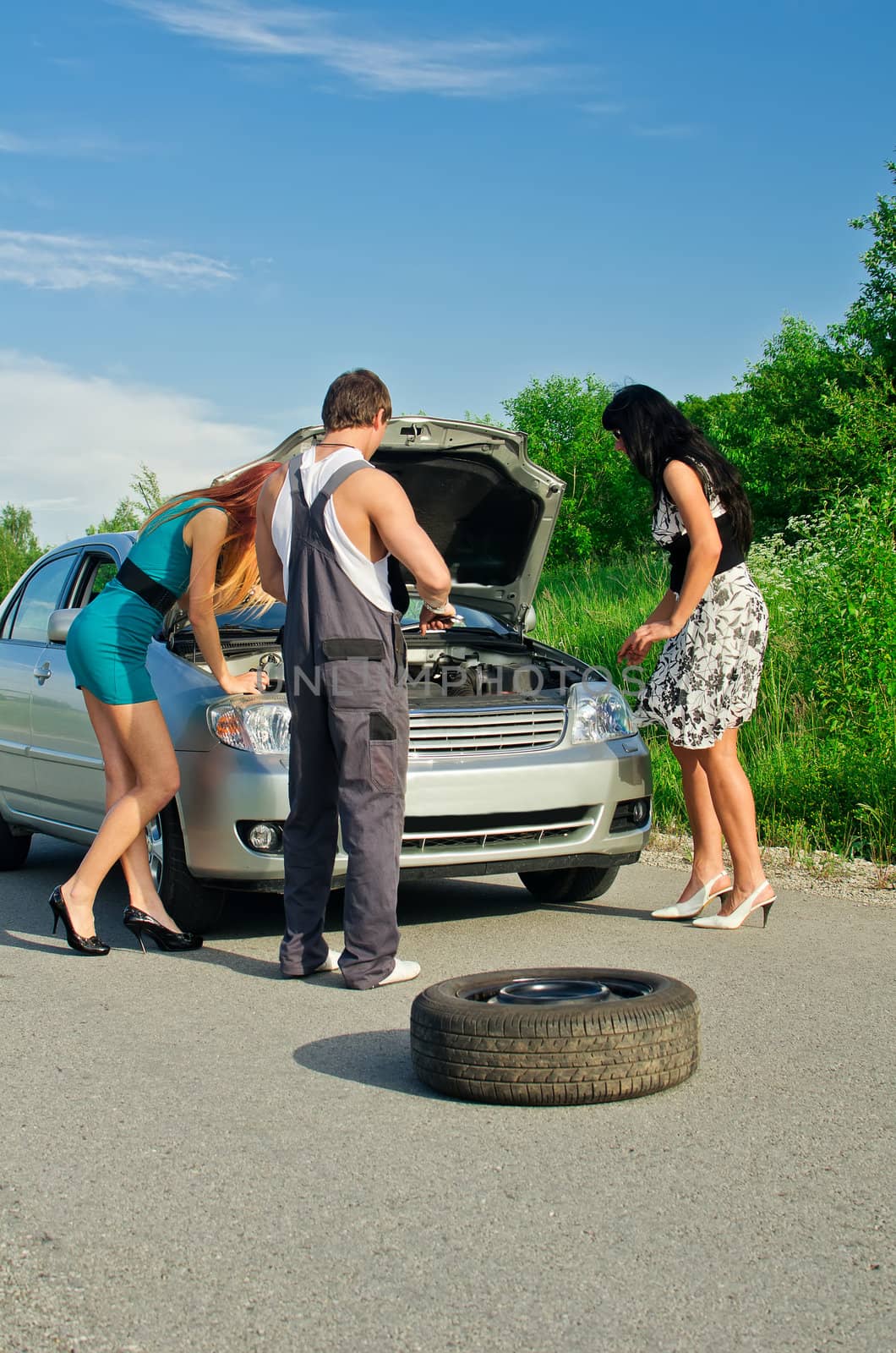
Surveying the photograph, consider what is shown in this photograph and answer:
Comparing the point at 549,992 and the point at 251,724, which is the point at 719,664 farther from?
the point at 549,992

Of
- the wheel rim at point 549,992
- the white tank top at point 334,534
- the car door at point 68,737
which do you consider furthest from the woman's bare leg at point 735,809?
the car door at point 68,737

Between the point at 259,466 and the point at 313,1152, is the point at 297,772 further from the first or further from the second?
the point at 313,1152

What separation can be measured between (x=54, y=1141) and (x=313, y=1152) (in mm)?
634

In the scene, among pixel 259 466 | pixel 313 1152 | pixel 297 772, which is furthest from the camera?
pixel 259 466

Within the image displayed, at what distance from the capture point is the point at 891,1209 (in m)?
2.68

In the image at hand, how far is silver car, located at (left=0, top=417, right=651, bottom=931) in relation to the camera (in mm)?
5238

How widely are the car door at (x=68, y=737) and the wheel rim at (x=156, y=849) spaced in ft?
1.52

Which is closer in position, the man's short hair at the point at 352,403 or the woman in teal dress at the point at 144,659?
the man's short hair at the point at 352,403

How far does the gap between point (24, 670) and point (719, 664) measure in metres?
3.51

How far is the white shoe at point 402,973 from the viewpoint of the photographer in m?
4.63

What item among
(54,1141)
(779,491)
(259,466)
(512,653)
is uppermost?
(779,491)

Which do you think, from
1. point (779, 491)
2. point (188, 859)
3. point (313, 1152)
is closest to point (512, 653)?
point (188, 859)

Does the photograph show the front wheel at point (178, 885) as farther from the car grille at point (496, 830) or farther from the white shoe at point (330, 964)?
the car grille at point (496, 830)

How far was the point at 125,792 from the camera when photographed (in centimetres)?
530
